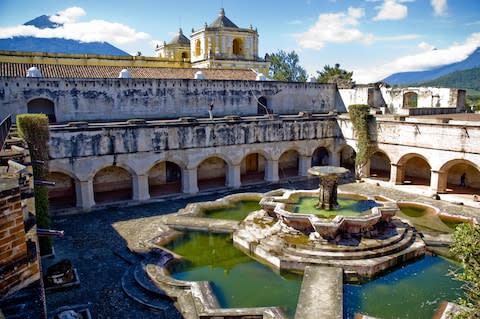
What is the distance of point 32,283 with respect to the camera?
179 inches

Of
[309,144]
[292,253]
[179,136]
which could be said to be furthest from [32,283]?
[309,144]

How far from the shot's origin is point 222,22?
32.6 meters

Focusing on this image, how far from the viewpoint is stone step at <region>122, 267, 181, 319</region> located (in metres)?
9.39

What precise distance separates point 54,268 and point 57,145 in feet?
25.7

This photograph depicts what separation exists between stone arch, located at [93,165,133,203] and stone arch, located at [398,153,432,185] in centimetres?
1574

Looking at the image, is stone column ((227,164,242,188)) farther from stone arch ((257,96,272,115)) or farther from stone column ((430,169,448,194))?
stone column ((430,169,448,194))

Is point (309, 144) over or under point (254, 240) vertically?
over

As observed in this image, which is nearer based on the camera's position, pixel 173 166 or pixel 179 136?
pixel 179 136

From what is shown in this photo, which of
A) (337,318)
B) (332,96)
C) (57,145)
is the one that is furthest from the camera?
(332,96)

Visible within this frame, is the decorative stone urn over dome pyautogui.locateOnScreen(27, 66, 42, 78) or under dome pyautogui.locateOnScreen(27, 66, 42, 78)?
under

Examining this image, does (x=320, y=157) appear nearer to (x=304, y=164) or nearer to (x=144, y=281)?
(x=304, y=164)

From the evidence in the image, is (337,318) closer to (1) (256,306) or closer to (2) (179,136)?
(1) (256,306)

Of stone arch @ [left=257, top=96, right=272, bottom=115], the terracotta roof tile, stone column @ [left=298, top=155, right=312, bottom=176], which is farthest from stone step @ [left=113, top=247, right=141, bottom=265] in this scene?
stone arch @ [left=257, top=96, right=272, bottom=115]

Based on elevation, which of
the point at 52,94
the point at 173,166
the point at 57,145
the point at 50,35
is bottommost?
the point at 173,166
